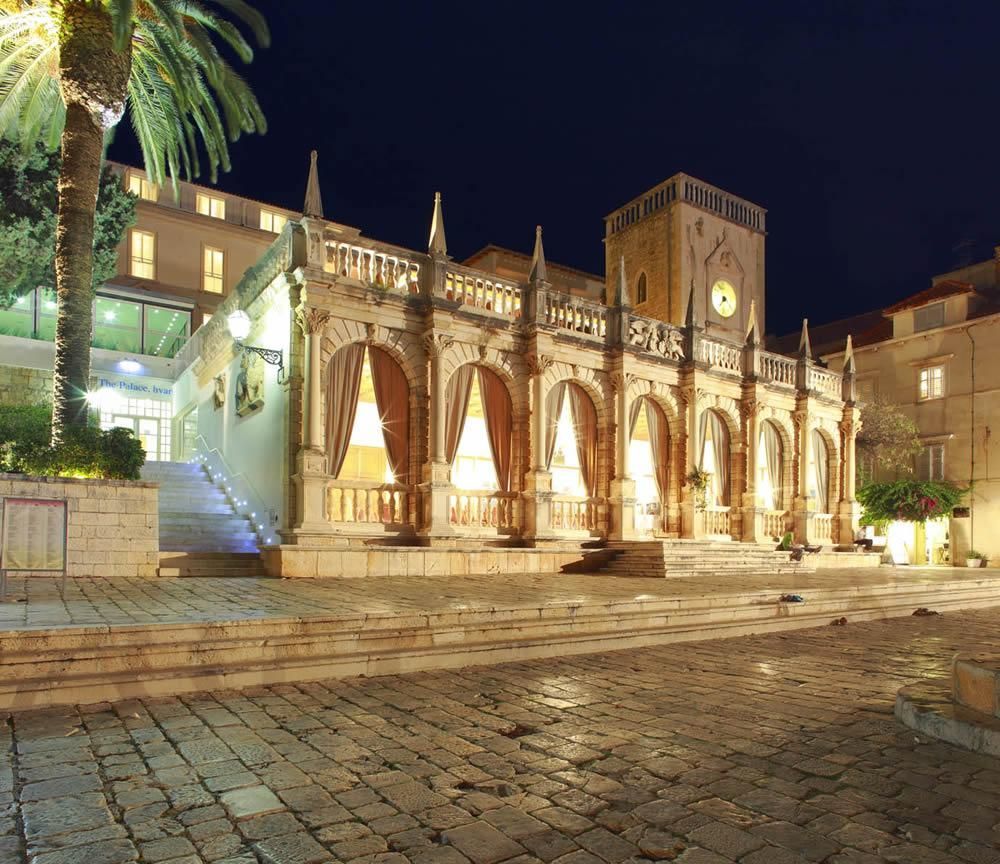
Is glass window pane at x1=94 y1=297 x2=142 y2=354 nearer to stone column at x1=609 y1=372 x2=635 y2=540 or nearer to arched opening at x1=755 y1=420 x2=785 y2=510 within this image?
stone column at x1=609 y1=372 x2=635 y2=540

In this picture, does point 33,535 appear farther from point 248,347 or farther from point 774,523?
point 774,523

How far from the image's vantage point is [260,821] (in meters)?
3.55

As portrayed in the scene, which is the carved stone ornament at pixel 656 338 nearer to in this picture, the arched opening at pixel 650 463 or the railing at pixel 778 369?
the arched opening at pixel 650 463

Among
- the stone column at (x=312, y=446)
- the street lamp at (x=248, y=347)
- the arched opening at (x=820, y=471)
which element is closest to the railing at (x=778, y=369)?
the arched opening at (x=820, y=471)

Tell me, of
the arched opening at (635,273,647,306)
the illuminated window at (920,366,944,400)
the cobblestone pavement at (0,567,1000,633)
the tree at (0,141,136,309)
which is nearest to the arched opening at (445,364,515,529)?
the cobblestone pavement at (0,567,1000,633)

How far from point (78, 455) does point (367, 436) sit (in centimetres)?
615

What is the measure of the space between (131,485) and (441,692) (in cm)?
793

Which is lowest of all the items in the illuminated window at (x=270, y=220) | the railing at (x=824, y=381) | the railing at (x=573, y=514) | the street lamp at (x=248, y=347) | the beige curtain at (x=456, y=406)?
the railing at (x=573, y=514)

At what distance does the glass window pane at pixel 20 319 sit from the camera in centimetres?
2447

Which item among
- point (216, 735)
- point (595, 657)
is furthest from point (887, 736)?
point (216, 735)

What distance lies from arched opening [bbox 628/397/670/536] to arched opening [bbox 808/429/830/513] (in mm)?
7154

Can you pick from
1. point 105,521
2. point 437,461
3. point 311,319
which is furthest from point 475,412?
point 105,521

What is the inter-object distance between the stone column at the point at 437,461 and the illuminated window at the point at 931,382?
22816 millimetres

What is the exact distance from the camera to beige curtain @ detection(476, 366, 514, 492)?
17203 millimetres
